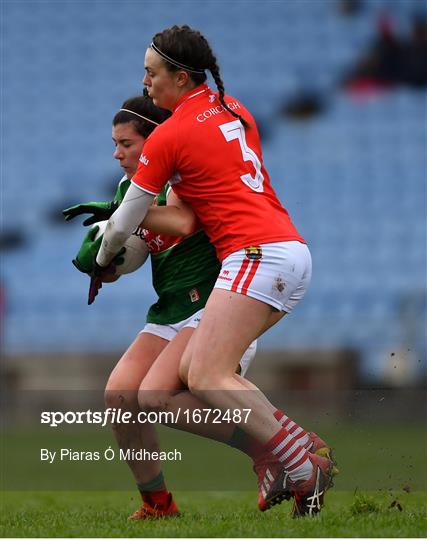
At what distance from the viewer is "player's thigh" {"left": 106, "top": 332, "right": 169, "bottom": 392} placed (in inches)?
175

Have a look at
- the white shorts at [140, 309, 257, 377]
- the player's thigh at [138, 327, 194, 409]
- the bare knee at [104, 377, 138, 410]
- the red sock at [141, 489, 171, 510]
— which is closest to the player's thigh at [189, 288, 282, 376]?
the player's thigh at [138, 327, 194, 409]

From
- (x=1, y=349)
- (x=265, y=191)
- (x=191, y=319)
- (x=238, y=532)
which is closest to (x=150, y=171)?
(x=265, y=191)

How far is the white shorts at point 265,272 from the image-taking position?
4023 mm

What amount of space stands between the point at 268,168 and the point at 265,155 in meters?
0.28

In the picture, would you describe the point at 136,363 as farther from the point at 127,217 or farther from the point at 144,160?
the point at 144,160

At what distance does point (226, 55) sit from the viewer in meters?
14.3

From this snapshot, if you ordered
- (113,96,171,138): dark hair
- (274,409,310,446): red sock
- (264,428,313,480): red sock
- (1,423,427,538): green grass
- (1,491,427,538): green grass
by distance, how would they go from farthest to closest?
(113,96,171,138): dark hair
(274,409,310,446): red sock
(264,428,313,480): red sock
(1,423,427,538): green grass
(1,491,427,538): green grass

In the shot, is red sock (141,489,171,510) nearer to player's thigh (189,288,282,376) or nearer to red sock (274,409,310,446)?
red sock (274,409,310,446)

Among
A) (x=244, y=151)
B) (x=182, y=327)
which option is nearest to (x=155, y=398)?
(x=182, y=327)

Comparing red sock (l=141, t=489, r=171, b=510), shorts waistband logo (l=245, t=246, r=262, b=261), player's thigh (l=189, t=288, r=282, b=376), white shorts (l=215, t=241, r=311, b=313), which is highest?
shorts waistband logo (l=245, t=246, r=262, b=261)

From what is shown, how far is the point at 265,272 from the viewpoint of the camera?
405 centimetres

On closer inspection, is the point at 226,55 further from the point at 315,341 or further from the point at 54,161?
the point at 315,341

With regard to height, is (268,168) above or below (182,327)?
below

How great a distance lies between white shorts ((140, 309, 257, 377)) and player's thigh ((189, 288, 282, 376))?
0.42m
